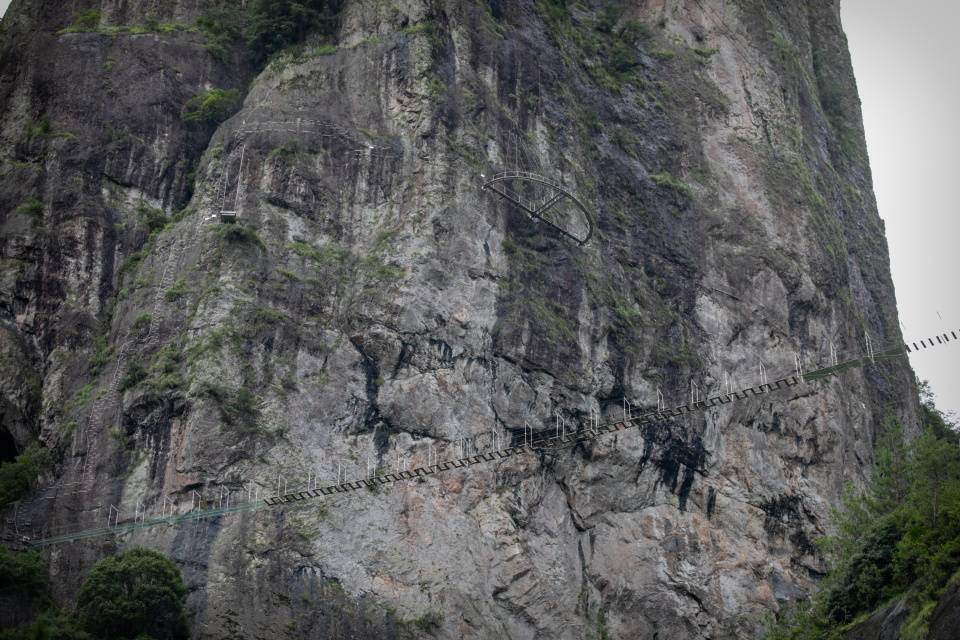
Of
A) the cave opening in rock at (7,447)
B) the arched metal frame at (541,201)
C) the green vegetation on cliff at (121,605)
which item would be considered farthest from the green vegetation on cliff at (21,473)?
the arched metal frame at (541,201)

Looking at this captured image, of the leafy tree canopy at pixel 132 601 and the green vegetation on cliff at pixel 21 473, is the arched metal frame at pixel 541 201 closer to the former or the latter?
the green vegetation on cliff at pixel 21 473

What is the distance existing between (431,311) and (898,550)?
71.5 ft

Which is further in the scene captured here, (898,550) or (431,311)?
(431,311)

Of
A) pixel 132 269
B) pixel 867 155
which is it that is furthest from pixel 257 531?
pixel 867 155

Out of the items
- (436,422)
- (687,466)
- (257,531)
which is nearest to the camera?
(257,531)

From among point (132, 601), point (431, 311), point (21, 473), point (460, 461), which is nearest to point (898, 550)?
point (460, 461)

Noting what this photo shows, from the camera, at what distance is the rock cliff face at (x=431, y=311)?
60.7 meters

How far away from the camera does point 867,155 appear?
9244cm

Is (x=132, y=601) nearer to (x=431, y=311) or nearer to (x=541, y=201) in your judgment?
(x=431, y=311)

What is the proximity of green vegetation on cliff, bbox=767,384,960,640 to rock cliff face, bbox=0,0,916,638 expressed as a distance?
6.65m

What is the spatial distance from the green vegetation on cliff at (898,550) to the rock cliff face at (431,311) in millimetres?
6655

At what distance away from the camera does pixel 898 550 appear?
51531 mm

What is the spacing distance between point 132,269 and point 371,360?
11.6 meters

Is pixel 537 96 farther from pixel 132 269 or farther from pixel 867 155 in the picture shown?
pixel 867 155
